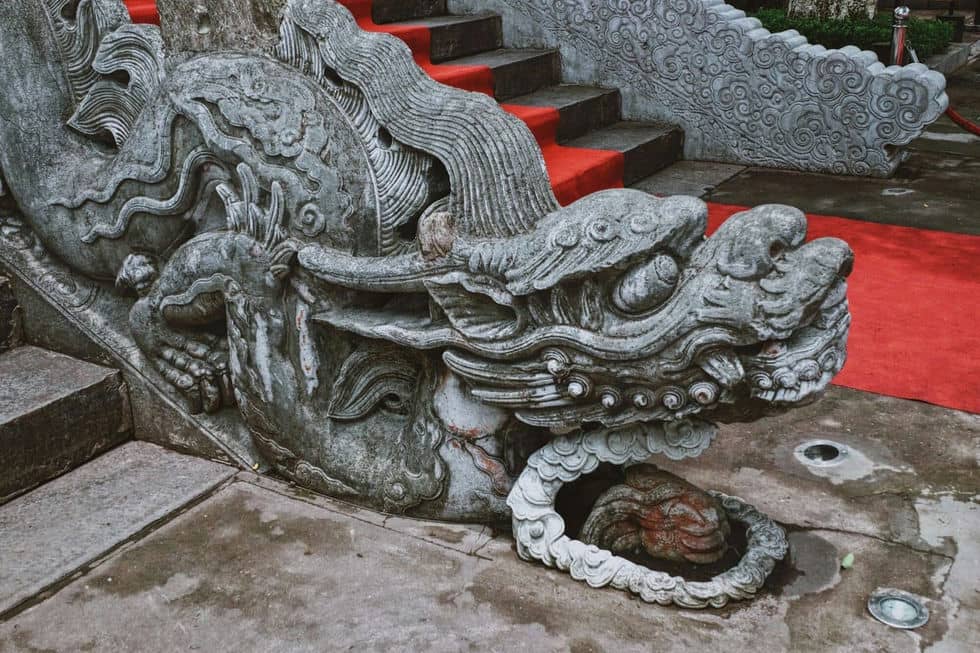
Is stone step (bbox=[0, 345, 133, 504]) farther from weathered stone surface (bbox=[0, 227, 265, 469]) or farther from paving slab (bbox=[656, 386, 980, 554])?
paving slab (bbox=[656, 386, 980, 554])

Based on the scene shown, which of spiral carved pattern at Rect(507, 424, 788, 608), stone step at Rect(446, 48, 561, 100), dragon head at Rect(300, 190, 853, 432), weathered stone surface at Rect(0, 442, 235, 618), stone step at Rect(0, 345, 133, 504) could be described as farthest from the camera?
stone step at Rect(446, 48, 561, 100)

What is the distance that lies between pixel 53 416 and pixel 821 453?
2.28m

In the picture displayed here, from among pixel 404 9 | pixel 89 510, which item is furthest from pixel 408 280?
pixel 404 9

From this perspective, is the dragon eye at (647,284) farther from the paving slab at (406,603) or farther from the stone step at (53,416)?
the stone step at (53,416)

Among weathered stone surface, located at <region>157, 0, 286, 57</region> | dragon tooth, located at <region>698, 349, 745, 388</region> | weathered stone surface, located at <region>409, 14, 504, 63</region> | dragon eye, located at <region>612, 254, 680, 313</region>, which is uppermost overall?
weathered stone surface, located at <region>157, 0, 286, 57</region>

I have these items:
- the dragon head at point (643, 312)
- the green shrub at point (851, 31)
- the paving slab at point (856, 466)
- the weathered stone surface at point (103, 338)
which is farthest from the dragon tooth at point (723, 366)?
the green shrub at point (851, 31)

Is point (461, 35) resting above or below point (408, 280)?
above

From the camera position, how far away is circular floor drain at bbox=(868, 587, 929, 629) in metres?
2.22

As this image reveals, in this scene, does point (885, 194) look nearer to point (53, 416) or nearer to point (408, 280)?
point (408, 280)

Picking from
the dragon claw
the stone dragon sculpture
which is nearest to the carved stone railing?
the stone dragon sculpture

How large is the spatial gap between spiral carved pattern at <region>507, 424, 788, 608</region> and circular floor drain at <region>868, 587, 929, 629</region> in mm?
238

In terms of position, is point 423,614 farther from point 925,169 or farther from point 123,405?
point 925,169

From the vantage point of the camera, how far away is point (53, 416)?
292 centimetres

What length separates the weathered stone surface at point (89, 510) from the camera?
2490 mm
